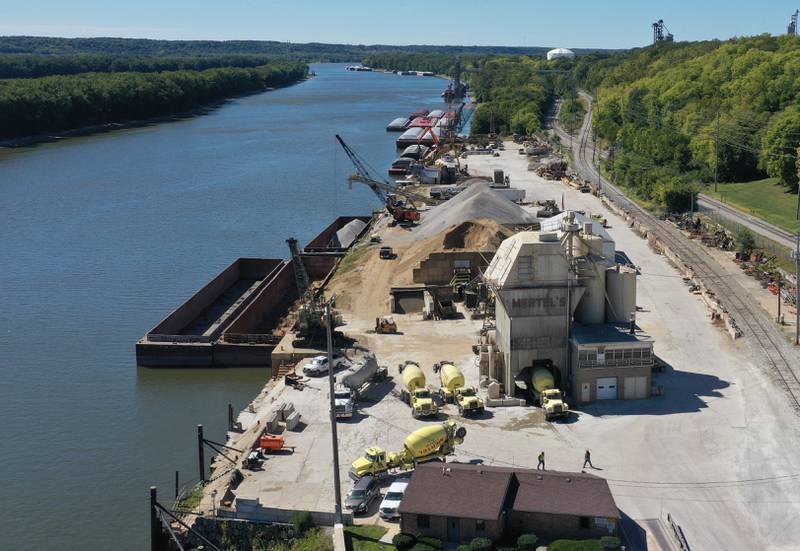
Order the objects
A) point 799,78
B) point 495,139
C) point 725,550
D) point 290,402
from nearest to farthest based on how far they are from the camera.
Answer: point 725,550
point 290,402
point 799,78
point 495,139

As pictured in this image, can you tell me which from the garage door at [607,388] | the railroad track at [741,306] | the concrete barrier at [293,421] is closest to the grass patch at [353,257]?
the railroad track at [741,306]

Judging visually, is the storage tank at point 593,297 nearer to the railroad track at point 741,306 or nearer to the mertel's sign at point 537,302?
the mertel's sign at point 537,302

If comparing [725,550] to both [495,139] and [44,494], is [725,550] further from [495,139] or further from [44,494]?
[495,139]

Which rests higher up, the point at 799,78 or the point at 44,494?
the point at 799,78

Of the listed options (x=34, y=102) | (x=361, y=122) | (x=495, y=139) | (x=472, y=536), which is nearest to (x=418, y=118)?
(x=361, y=122)

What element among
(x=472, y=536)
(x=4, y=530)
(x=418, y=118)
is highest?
(x=418, y=118)

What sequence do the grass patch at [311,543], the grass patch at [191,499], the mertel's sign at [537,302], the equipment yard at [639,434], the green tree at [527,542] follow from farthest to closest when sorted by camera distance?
the mertel's sign at [537,302] < the grass patch at [191,499] < the equipment yard at [639,434] < the grass patch at [311,543] < the green tree at [527,542]

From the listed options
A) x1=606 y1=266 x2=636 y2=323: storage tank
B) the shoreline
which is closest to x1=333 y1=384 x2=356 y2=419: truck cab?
x1=606 y1=266 x2=636 y2=323: storage tank

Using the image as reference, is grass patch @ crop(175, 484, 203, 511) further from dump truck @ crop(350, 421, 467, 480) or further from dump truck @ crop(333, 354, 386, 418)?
dump truck @ crop(333, 354, 386, 418)
